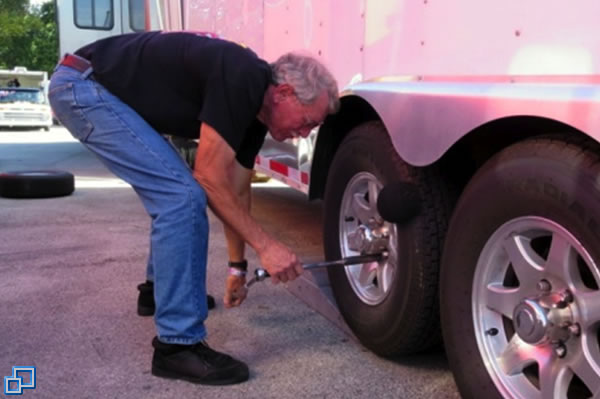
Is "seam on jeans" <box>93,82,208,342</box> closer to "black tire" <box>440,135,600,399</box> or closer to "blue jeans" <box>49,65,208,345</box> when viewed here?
"blue jeans" <box>49,65,208,345</box>

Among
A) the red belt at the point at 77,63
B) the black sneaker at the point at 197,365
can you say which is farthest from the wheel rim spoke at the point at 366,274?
the red belt at the point at 77,63

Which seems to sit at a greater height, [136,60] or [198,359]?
[136,60]

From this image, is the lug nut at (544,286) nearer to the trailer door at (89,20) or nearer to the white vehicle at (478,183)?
the white vehicle at (478,183)

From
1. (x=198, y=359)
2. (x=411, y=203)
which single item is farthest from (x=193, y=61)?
(x=198, y=359)

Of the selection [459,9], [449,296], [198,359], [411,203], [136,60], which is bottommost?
[198,359]

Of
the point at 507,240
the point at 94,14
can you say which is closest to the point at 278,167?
the point at 507,240

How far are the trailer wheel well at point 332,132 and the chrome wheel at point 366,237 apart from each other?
278mm

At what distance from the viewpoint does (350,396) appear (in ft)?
7.68

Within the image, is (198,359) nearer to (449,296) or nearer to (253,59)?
(449,296)

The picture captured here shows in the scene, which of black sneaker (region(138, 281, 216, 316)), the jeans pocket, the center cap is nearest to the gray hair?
the jeans pocket

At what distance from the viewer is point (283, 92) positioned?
2.23 m

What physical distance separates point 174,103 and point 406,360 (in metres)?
1.34

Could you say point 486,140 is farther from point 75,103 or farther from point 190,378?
point 75,103

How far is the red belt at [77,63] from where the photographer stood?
2496 mm
